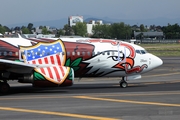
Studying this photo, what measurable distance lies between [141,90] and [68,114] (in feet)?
30.2

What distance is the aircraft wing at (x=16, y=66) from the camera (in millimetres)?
23078

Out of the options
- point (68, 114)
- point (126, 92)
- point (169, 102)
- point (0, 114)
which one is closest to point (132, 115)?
point (68, 114)

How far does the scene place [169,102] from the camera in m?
19.7

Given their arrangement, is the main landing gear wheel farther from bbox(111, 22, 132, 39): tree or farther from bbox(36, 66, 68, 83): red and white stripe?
bbox(111, 22, 132, 39): tree

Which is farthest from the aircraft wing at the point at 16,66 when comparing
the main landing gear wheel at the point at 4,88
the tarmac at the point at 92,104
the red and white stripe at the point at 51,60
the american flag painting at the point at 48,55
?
the tarmac at the point at 92,104

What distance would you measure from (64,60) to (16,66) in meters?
3.17

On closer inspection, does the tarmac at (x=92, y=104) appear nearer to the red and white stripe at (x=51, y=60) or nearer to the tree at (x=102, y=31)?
the red and white stripe at (x=51, y=60)

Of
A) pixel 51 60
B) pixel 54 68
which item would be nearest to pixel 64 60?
pixel 51 60

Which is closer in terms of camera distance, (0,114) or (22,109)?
(0,114)

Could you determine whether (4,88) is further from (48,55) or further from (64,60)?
(64,60)

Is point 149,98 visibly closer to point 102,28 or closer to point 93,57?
point 93,57

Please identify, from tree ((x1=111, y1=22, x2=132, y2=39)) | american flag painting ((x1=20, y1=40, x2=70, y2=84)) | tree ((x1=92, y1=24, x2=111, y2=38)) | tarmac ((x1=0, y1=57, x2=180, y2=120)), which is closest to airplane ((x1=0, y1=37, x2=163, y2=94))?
american flag painting ((x1=20, y1=40, x2=70, y2=84))

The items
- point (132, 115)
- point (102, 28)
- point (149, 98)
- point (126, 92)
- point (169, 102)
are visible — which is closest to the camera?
point (132, 115)

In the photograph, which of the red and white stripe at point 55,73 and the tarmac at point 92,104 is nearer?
the tarmac at point 92,104
